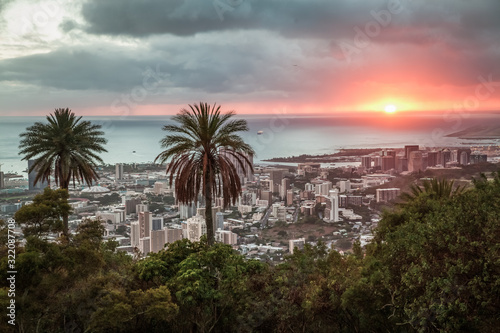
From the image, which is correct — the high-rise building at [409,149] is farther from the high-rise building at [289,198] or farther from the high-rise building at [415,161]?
the high-rise building at [289,198]

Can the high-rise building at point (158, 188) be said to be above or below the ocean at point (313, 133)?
below

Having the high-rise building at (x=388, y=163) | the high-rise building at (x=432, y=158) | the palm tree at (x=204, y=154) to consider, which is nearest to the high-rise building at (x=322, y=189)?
the high-rise building at (x=388, y=163)

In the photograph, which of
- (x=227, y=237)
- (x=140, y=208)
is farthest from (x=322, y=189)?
(x=140, y=208)

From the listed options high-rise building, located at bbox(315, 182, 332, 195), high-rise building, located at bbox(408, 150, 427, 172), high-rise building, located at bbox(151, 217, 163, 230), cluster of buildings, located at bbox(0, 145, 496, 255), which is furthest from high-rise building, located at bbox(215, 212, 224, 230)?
high-rise building, located at bbox(408, 150, 427, 172)

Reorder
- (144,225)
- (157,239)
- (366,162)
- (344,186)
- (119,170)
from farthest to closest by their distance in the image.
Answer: (366,162) → (119,170) → (344,186) → (144,225) → (157,239)

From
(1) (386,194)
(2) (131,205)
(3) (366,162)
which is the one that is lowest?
(2) (131,205)

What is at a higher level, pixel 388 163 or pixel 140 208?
pixel 388 163

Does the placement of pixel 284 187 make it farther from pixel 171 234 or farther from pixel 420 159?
pixel 171 234
